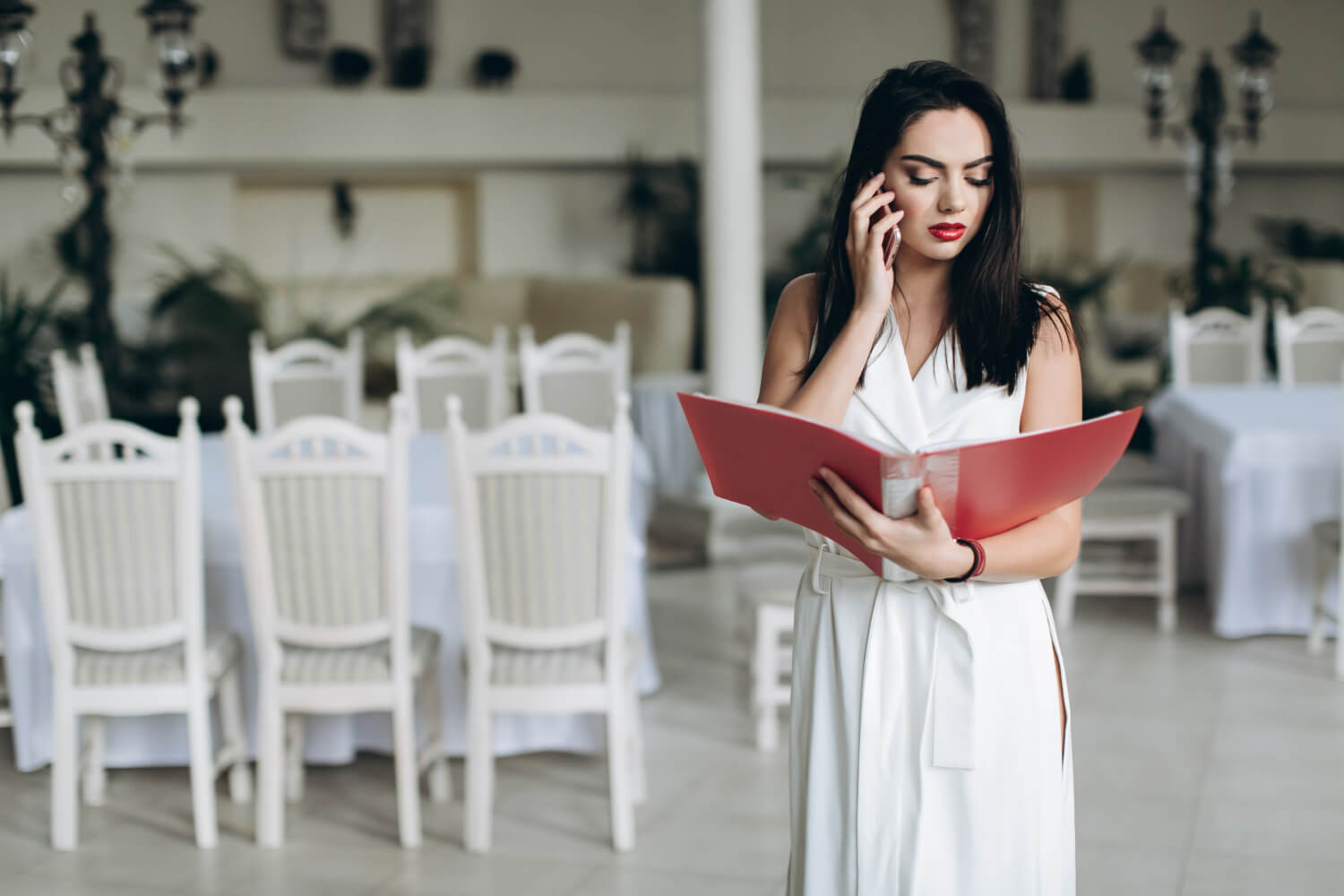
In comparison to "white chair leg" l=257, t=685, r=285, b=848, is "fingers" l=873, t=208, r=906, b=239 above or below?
above

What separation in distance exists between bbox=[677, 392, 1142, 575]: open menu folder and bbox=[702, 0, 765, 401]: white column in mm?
4378

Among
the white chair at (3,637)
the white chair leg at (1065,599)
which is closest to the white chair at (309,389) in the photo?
the white chair at (3,637)

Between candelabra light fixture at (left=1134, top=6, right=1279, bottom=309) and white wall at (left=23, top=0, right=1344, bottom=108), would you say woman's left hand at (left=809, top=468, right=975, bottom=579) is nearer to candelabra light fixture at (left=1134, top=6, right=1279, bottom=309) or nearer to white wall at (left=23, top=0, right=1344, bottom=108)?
candelabra light fixture at (left=1134, top=6, right=1279, bottom=309)

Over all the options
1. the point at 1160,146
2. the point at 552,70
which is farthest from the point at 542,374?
the point at 1160,146

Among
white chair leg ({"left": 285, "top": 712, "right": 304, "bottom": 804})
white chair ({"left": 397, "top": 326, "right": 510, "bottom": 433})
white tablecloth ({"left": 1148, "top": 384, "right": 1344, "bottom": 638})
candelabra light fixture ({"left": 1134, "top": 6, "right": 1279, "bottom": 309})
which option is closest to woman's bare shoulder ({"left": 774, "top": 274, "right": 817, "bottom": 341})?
white chair leg ({"left": 285, "top": 712, "right": 304, "bottom": 804})

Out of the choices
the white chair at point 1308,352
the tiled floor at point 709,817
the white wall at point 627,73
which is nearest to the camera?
the tiled floor at point 709,817

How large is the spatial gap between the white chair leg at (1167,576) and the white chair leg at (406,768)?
8.92 ft

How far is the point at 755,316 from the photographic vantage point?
6.07m

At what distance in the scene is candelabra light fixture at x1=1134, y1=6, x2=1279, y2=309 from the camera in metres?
6.44

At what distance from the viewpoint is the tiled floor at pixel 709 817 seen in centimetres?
291

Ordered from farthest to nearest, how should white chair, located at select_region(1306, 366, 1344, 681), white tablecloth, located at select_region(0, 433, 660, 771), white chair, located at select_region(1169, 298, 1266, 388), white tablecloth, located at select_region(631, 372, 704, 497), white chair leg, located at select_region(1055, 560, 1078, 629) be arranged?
1. white tablecloth, located at select_region(631, 372, 704, 497)
2. white chair, located at select_region(1169, 298, 1266, 388)
3. white chair leg, located at select_region(1055, 560, 1078, 629)
4. white chair, located at select_region(1306, 366, 1344, 681)
5. white tablecloth, located at select_region(0, 433, 660, 771)

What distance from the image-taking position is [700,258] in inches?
336

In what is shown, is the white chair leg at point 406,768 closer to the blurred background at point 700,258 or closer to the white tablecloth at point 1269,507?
the blurred background at point 700,258

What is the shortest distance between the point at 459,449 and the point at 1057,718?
1.68 metres
